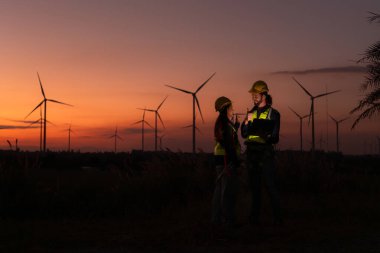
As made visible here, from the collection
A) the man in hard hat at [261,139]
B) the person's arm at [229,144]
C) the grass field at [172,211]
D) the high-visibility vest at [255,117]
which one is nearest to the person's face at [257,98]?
the man in hard hat at [261,139]

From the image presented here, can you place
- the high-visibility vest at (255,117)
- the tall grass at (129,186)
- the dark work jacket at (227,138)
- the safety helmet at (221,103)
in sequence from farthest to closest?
1. the tall grass at (129,186)
2. the high-visibility vest at (255,117)
3. the safety helmet at (221,103)
4. the dark work jacket at (227,138)

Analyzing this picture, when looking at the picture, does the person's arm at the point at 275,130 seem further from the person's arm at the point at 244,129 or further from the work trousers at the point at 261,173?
the person's arm at the point at 244,129

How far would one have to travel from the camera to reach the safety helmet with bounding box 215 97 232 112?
9445mm

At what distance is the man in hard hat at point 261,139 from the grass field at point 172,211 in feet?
1.83

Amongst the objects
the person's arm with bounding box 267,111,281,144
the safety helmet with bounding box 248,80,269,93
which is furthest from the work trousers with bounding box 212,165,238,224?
the safety helmet with bounding box 248,80,269,93

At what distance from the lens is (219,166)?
31.4 feet

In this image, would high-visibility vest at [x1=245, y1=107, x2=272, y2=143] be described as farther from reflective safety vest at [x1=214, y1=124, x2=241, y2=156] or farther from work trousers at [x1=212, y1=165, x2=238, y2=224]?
work trousers at [x1=212, y1=165, x2=238, y2=224]

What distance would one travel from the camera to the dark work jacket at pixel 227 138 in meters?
9.33

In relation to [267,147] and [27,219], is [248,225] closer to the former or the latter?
[267,147]

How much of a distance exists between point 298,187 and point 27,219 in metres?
7.65

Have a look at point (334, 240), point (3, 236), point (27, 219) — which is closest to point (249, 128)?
point (334, 240)

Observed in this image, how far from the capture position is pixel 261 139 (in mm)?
9719

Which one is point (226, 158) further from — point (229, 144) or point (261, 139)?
point (261, 139)

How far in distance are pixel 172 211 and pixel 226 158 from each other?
3660mm
